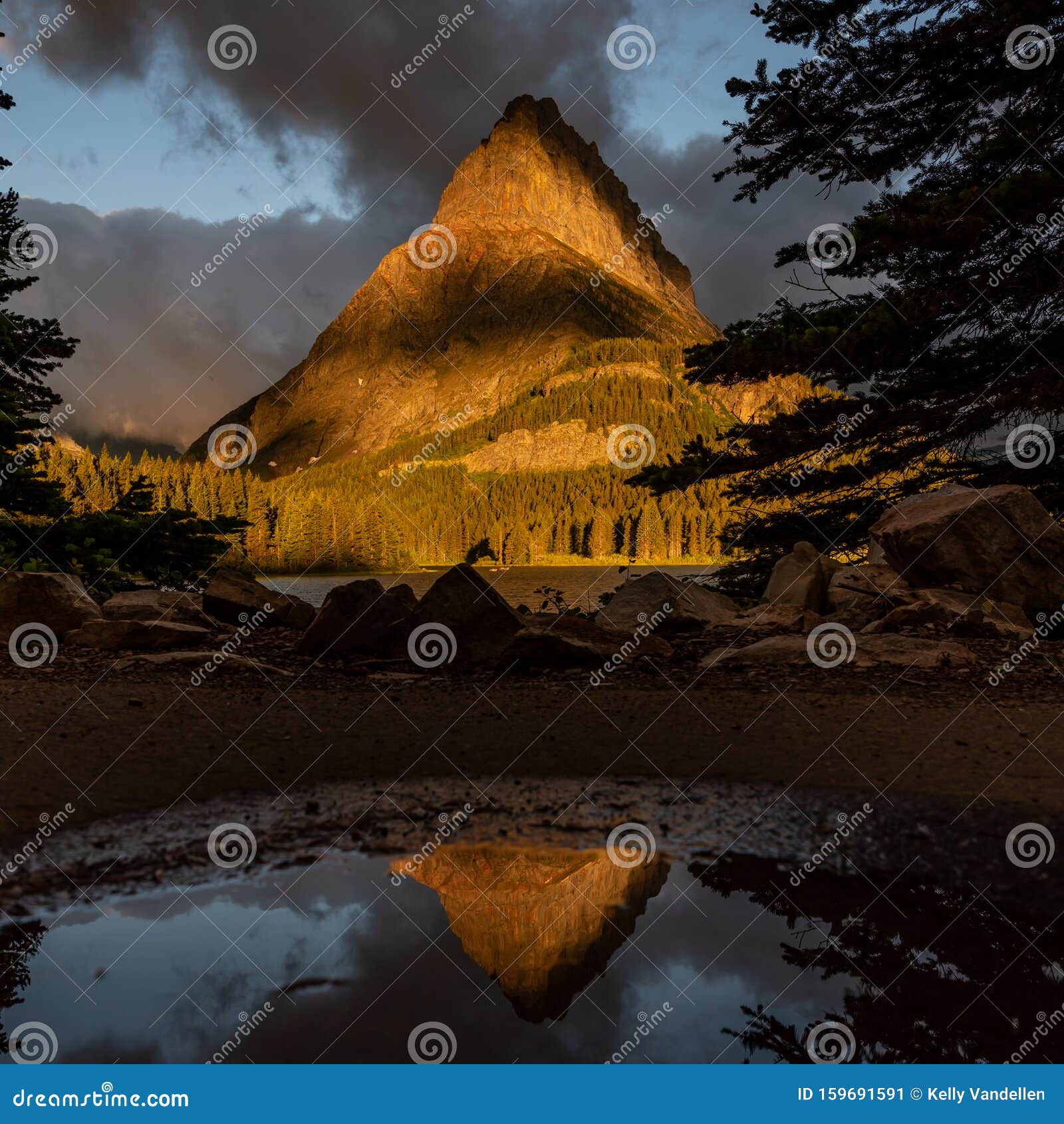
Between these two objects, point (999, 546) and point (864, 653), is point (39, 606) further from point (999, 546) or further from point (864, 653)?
point (999, 546)

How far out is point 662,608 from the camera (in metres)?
16.2

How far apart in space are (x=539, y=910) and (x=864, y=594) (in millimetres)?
12842

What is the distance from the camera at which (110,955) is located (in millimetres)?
4320

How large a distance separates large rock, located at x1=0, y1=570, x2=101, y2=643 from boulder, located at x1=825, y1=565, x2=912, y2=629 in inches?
581

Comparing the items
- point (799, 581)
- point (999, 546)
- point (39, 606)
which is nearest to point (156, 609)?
point (39, 606)

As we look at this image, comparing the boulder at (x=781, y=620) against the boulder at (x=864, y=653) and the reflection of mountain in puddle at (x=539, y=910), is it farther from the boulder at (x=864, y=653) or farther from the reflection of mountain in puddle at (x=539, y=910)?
the reflection of mountain in puddle at (x=539, y=910)

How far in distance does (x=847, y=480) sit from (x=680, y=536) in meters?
137

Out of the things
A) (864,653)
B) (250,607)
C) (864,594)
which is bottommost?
(250,607)

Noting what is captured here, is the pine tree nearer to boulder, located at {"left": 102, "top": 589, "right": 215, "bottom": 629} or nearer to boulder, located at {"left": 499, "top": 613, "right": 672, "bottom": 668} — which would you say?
boulder, located at {"left": 499, "top": 613, "right": 672, "bottom": 668}

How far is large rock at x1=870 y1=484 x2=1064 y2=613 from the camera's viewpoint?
1498cm

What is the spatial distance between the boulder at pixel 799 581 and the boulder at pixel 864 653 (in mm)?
2131

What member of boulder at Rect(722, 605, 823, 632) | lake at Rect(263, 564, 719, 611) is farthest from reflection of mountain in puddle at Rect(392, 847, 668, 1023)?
lake at Rect(263, 564, 719, 611)

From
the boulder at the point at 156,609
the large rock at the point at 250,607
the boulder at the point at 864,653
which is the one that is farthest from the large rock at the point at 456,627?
the boulder at the point at 156,609

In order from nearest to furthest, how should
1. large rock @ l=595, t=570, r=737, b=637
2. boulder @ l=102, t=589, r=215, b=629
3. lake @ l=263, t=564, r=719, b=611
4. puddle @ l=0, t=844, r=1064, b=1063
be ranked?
puddle @ l=0, t=844, r=1064, b=1063 → boulder @ l=102, t=589, r=215, b=629 → large rock @ l=595, t=570, r=737, b=637 → lake @ l=263, t=564, r=719, b=611
